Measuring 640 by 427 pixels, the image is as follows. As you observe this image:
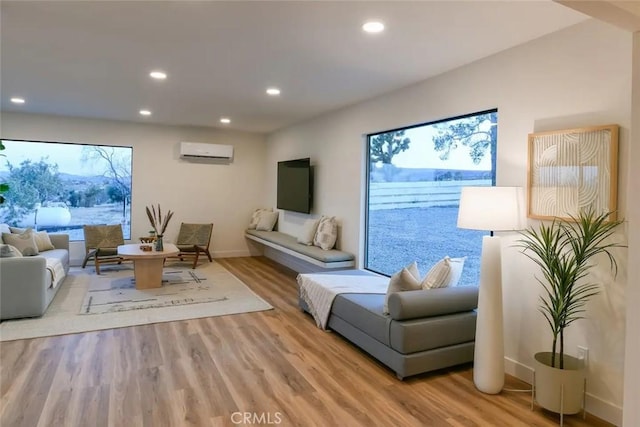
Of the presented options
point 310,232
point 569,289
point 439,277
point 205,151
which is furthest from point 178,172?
point 569,289

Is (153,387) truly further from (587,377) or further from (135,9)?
(587,377)

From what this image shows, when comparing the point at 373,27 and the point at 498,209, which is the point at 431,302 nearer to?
the point at 498,209

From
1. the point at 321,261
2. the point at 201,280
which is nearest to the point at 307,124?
the point at 321,261

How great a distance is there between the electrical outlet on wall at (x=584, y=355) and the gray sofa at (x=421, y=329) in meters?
0.73

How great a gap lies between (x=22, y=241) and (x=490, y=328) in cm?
552

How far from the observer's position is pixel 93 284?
547cm

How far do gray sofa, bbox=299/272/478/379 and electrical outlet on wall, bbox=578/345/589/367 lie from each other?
2.39 ft

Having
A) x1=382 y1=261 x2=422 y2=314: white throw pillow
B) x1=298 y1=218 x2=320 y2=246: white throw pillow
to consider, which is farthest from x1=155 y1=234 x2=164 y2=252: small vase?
x1=382 y1=261 x2=422 y2=314: white throw pillow

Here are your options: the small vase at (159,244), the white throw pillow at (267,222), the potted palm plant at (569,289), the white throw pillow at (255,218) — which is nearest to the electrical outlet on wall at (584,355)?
the potted palm plant at (569,289)

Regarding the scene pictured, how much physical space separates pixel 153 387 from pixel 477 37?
131 inches

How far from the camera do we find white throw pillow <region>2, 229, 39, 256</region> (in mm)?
4923

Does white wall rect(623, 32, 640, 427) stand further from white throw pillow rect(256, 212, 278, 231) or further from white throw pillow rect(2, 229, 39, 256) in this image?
white throw pillow rect(256, 212, 278, 231)

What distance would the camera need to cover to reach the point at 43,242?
18.3 ft

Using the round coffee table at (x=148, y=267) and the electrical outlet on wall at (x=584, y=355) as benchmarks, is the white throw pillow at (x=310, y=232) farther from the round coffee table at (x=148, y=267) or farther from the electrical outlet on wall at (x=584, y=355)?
the electrical outlet on wall at (x=584, y=355)
